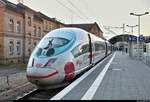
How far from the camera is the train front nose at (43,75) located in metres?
6.37

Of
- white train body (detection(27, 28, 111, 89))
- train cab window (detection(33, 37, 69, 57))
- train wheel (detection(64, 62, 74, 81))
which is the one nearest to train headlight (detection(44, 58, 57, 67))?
white train body (detection(27, 28, 111, 89))

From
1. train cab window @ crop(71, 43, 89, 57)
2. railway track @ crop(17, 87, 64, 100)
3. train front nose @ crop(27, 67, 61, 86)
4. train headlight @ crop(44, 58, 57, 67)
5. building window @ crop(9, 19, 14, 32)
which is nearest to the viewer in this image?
train front nose @ crop(27, 67, 61, 86)

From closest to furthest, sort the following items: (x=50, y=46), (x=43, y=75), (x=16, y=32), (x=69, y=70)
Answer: (x=43, y=75), (x=69, y=70), (x=50, y=46), (x=16, y=32)

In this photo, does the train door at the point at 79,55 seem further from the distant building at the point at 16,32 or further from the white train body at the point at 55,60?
the distant building at the point at 16,32

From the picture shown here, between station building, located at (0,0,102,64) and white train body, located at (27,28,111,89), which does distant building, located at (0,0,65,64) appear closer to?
station building, located at (0,0,102,64)

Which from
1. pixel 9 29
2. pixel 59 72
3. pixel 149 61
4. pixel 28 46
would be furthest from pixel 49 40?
pixel 28 46

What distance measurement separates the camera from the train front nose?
6.37 meters

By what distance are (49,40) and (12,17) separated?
20.2 metres

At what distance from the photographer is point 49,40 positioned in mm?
7727

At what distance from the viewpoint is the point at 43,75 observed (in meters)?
6.36

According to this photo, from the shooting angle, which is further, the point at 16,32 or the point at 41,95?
the point at 16,32

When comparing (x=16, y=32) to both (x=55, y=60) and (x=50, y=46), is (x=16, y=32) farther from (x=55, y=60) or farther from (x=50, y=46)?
(x=55, y=60)

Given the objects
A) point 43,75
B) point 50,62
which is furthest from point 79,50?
point 43,75

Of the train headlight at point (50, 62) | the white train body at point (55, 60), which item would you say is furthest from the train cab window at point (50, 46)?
the train headlight at point (50, 62)
